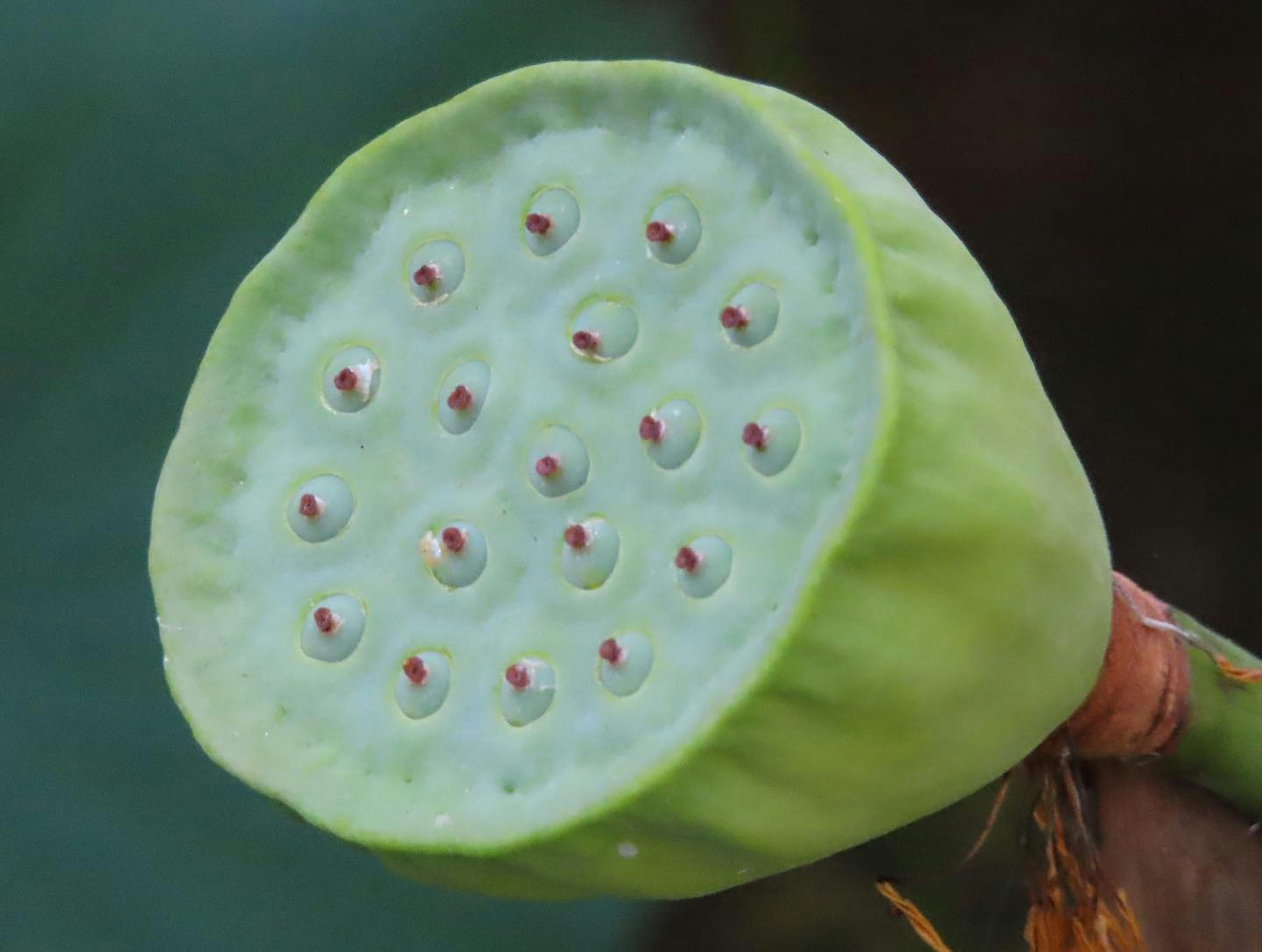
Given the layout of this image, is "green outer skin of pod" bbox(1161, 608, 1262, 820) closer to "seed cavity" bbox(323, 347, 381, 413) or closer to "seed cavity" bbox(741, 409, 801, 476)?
"seed cavity" bbox(741, 409, 801, 476)

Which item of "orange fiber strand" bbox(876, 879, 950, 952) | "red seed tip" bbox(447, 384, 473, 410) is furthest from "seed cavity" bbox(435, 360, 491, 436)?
"orange fiber strand" bbox(876, 879, 950, 952)

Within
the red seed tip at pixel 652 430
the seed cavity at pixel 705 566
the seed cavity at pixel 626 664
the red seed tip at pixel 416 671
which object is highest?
the red seed tip at pixel 652 430

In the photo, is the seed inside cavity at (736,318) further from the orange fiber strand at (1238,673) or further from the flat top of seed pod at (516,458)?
the orange fiber strand at (1238,673)

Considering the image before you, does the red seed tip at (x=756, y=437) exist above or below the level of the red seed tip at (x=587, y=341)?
below

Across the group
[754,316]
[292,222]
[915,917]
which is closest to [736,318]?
[754,316]

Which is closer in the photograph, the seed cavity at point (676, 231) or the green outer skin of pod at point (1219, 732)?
the seed cavity at point (676, 231)

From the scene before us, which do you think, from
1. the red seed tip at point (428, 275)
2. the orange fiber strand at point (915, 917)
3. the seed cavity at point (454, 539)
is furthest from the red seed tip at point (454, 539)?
the orange fiber strand at point (915, 917)

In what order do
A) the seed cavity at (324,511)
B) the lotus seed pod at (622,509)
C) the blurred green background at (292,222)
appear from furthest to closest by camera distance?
the blurred green background at (292,222)
the seed cavity at (324,511)
the lotus seed pod at (622,509)
